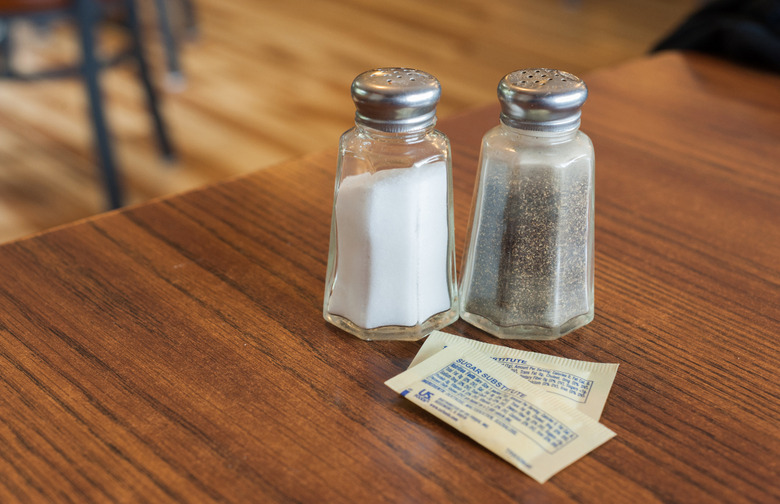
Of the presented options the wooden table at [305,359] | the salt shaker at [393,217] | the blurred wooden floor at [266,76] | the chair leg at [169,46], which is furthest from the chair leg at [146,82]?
the salt shaker at [393,217]

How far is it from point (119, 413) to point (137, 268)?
0.54 feet

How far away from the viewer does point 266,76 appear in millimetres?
2570

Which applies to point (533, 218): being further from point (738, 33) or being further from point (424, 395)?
point (738, 33)

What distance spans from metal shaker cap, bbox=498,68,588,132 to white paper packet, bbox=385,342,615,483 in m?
0.15

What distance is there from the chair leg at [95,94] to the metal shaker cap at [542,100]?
1366 millimetres

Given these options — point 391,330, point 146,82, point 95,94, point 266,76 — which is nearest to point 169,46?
point 266,76

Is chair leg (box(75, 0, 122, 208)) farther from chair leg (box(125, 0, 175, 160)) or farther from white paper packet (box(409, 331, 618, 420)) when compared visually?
white paper packet (box(409, 331, 618, 420))

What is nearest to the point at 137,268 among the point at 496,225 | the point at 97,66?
the point at 496,225

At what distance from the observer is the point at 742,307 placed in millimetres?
571

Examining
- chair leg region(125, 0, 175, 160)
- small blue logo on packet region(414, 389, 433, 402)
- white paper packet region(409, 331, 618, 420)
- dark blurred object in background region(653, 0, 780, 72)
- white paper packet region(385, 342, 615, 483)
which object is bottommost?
chair leg region(125, 0, 175, 160)

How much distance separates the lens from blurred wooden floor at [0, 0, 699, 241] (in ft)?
6.57

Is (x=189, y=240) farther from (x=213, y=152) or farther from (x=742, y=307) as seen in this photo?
(x=213, y=152)


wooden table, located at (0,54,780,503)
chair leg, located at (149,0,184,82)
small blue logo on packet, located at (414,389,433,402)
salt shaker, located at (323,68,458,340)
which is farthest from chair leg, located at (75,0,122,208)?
small blue logo on packet, located at (414,389,433,402)

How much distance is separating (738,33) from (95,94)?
4.11 feet
